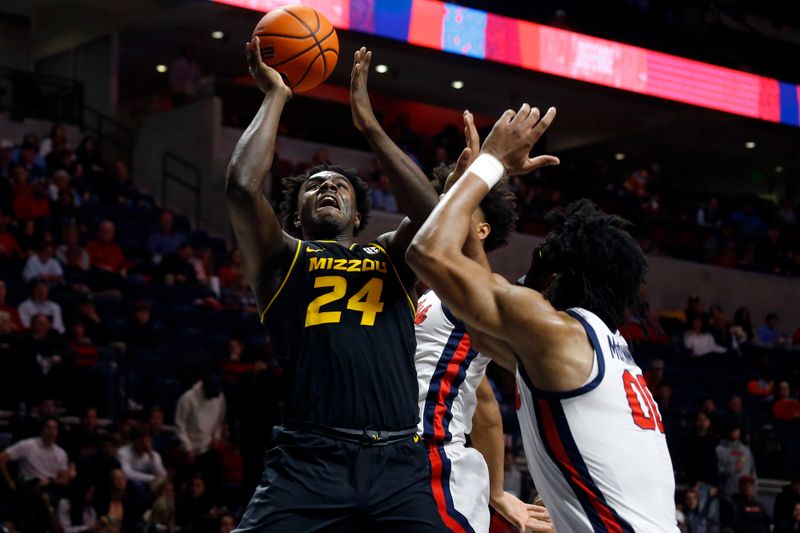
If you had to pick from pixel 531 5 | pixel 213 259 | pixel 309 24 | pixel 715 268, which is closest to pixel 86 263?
pixel 213 259

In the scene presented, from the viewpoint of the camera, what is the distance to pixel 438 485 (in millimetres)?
5195

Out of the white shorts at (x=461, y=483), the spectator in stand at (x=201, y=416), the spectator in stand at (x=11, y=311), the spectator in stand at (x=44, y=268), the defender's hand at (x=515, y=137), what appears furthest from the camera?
the spectator in stand at (x=44, y=268)

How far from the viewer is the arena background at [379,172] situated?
11.1 metres

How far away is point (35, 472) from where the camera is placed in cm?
976

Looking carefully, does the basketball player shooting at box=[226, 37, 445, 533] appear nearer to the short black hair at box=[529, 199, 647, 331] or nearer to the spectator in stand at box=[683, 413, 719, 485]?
the short black hair at box=[529, 199, 647, 331]

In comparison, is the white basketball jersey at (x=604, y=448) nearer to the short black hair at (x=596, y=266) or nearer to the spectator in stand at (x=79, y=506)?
the short black hair at (x=596, y=266)

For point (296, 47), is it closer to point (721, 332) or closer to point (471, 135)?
point (471, 135)

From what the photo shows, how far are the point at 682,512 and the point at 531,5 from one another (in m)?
11.1

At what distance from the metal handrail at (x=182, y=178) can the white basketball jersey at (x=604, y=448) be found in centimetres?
1464

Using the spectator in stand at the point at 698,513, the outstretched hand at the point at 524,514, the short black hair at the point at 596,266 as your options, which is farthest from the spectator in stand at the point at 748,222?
the short black hair at the point at 596,266

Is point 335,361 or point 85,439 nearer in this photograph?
point 335,361

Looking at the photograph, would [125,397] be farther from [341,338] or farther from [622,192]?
[622,192]

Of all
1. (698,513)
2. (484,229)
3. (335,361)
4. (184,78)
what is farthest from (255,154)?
(184,78)

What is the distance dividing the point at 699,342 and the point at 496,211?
13040mm
